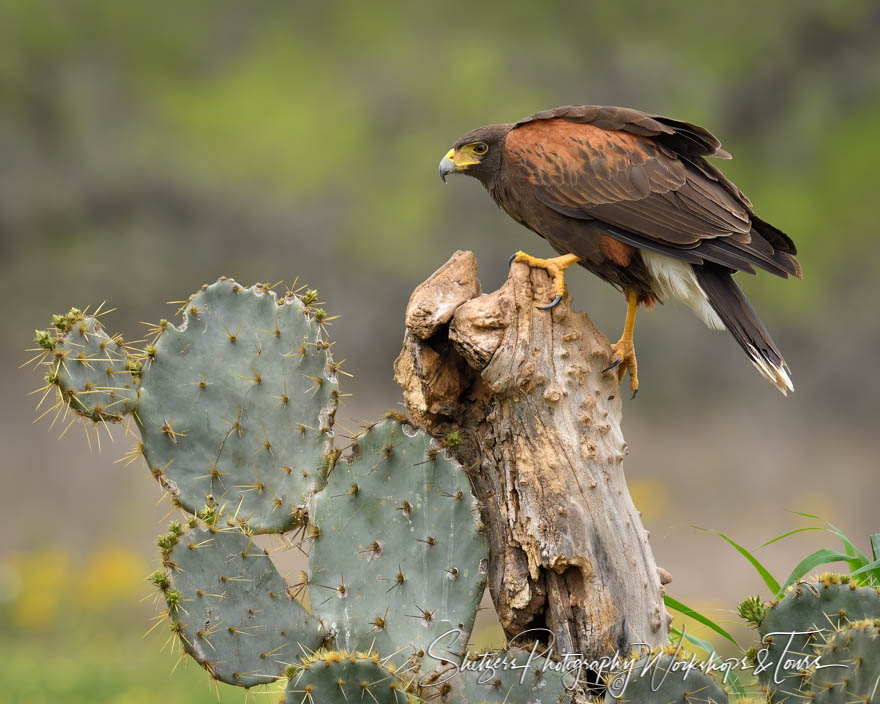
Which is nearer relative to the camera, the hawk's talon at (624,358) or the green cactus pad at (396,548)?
the green cactus pad at (396,548)

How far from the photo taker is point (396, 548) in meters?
2.50

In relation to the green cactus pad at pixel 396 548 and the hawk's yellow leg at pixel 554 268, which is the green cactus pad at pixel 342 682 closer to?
the green cactus pad at pixel 396 548

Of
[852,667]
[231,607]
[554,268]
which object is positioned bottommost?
[852,667]

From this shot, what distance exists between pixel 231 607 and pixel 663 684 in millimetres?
1105

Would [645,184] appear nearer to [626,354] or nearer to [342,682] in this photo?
[626,354]

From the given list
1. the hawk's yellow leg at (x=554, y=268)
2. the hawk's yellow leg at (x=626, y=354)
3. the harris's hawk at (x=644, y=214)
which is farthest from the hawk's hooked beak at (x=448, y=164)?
the hawk's yellow leg at (x=626, y=354)

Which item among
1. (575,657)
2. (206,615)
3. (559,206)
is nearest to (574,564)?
(575,657)

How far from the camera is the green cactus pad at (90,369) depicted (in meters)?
2.52

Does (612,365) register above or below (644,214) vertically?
below

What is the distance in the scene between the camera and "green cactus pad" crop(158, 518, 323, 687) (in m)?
2.31

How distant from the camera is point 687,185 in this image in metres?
3.13

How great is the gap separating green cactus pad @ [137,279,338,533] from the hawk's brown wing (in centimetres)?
104

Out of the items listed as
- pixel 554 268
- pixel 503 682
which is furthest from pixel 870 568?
pixel 554 268

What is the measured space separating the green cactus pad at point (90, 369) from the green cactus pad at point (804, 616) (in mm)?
1919
